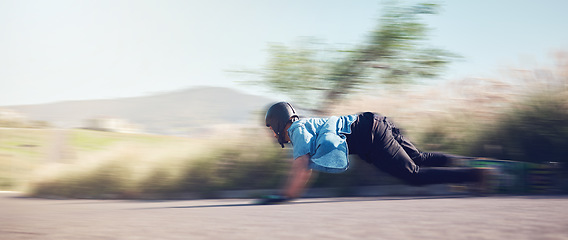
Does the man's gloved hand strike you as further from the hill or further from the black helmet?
the hill

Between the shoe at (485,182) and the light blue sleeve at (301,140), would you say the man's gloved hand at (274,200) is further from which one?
the shoe at (485,182)

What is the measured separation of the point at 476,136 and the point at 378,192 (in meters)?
1.45

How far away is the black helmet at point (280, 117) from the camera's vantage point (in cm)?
457

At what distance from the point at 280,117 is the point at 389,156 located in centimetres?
102

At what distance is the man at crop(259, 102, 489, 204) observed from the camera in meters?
4.30

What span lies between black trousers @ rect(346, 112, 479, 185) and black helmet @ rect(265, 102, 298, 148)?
1.89ft

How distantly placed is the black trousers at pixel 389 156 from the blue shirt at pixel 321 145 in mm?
241

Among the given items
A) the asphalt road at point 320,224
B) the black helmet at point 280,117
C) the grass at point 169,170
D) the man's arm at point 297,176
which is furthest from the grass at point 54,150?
the asphalt road at point 320,224

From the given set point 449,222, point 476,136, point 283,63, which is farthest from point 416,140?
point 449,222

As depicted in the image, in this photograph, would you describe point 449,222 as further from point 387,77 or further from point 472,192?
point 387,77

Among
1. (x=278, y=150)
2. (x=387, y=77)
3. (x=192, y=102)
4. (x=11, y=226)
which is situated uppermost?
(x=192, y=102)

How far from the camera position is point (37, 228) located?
10.5ft

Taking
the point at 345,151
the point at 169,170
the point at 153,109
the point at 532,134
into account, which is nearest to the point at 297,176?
the point at 345,151

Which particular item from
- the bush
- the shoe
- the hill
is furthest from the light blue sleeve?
the hill
